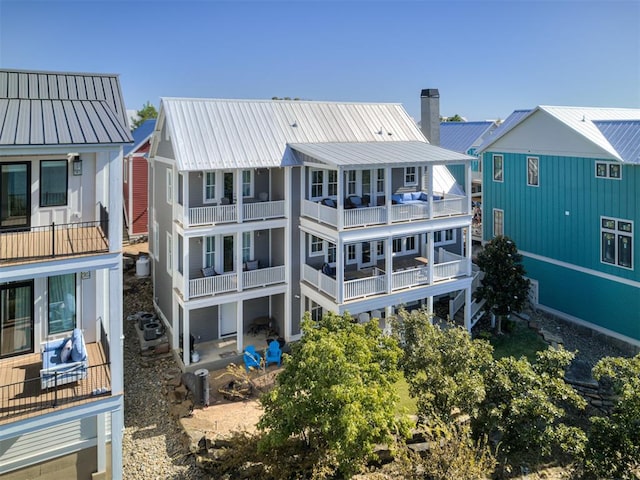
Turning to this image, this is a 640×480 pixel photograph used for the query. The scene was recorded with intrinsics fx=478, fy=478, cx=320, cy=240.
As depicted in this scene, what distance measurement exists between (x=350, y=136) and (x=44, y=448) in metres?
17.2

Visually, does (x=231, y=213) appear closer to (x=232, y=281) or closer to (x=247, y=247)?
(x=247, y=247)

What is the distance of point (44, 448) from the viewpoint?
39.8 ft

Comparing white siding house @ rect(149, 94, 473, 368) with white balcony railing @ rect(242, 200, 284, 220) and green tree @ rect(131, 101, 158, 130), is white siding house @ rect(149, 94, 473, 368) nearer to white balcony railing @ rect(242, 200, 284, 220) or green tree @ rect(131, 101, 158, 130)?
white balcony railing @ rect(242, 200, 284, 220)

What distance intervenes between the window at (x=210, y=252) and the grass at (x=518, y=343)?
42.4 ft

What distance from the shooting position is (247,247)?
69.1 feet

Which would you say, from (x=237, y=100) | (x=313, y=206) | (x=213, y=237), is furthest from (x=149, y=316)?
(x=237, y=100)

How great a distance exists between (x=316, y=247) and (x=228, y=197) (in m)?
4.48

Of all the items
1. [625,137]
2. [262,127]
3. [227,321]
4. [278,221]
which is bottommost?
[227,321]

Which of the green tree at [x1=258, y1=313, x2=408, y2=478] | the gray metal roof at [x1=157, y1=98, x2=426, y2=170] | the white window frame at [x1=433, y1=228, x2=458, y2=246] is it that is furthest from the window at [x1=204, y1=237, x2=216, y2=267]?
the white window frame at [x1=433, y1=228, x2=458, y2=246]

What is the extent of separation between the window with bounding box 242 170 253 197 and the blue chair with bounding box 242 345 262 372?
653cm

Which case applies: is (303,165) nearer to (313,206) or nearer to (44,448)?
(313,206)

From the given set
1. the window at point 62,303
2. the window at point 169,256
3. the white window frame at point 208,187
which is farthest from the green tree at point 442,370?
the window at point 169,256

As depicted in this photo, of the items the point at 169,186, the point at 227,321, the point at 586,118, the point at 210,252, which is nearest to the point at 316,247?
the point at 210,252

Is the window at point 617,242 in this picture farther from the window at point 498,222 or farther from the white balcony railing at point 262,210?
the white balcony railing at point 262,210
